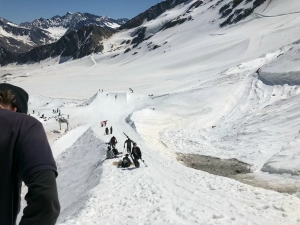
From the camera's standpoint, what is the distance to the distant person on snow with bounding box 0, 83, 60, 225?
2.18 meters

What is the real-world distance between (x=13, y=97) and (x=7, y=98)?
1.9 inches

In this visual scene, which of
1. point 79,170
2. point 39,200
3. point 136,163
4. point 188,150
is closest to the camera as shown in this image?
point 39,200

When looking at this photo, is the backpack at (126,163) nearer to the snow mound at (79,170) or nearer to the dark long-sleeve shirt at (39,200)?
the snow mound at (79,170)

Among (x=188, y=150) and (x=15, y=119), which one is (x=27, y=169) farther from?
(x=188, y=150)

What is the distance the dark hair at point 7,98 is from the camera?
2.53 metres

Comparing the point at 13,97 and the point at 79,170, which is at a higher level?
the point at 13,97

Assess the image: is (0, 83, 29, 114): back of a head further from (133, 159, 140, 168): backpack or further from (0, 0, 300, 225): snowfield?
(133, 159, 140, 168): backpack

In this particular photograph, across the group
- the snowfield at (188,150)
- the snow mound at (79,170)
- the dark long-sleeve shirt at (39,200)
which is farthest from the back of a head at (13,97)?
the snow mound at (79,170)

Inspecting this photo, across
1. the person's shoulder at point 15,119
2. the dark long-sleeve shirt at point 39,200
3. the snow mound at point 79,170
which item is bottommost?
the snow mound at point 79,170

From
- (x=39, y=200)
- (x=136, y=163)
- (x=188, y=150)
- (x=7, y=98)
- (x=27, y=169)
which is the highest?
(x=7, y=98)

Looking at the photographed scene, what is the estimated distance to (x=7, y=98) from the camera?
254cm

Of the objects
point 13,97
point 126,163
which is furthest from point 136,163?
point 13,97

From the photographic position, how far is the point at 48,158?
228cm

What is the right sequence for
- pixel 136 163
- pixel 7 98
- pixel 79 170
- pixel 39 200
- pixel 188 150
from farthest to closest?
pixel 188 150, pixel 79 170, pixel 136 163, pixel 7 98, pixel 39 200
